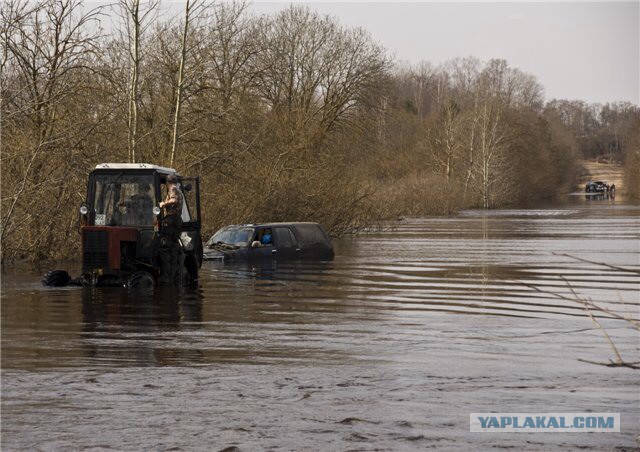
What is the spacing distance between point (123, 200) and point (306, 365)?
36.8ft

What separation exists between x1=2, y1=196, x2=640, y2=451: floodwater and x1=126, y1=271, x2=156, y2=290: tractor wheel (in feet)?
1.24

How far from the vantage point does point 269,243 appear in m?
32.2

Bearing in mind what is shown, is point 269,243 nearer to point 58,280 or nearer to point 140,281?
point 58,280

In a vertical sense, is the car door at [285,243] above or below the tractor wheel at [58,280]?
above

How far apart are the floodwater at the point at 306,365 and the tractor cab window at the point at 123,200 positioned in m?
1.56

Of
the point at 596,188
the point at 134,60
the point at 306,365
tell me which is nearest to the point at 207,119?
the point at 134,60

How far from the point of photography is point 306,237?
33.4m

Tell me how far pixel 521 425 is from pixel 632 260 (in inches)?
1002

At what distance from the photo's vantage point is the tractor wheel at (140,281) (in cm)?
2272

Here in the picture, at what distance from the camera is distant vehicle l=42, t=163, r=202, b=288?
884 inches

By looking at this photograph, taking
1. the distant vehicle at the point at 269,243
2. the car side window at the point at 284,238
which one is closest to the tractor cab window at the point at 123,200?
the distant vehicle at the point at 269,243

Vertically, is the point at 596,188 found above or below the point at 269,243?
above

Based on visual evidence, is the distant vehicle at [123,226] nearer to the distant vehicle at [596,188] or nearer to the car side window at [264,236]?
the car side window at [264,236]

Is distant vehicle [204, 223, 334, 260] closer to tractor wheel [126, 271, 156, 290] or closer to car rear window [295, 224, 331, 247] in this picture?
car rear window [295, 224, 331, 247]
